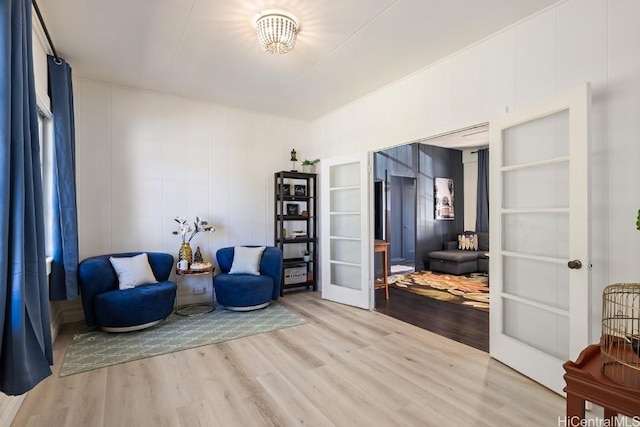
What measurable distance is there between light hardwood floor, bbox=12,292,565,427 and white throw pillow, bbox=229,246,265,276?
47.8 inches

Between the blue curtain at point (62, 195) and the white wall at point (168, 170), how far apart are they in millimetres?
681

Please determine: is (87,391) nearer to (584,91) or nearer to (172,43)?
(172,43)

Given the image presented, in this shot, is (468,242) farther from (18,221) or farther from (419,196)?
(18,221)

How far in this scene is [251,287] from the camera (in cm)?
393

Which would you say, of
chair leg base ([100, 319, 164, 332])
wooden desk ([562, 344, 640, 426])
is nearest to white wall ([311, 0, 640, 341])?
wooden desk ([562, 344, 640, 426])

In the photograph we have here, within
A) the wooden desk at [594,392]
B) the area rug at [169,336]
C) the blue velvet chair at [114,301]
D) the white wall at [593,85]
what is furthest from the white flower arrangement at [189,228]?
the wooden desk at [594,392]

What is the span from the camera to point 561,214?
225cm

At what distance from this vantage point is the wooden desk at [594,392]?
1.13 m

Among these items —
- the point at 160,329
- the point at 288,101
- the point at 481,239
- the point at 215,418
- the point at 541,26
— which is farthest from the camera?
the point at 481,239

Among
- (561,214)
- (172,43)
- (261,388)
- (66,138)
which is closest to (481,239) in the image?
(561,214)

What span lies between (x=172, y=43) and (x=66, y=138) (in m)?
1.41

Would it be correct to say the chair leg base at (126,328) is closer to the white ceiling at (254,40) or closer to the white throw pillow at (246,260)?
the white throw pillow at (246,260)

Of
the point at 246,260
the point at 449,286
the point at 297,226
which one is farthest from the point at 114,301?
the point at 449,286

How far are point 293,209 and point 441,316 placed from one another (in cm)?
271
